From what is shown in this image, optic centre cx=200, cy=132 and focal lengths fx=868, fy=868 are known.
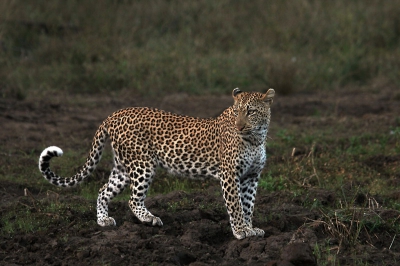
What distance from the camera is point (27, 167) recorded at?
1145 cm

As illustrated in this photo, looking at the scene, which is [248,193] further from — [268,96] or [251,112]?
[268,96]

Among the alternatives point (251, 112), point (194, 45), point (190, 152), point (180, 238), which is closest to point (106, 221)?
point (180, 238)

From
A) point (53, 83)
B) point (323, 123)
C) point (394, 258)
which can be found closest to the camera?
point (394, 258)

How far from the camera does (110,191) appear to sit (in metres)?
8.83

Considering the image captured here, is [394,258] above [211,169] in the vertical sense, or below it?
below

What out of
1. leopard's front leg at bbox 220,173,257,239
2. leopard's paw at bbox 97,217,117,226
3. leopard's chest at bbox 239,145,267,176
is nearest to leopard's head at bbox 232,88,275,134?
leopard's chest at bbox 239,145,267,176

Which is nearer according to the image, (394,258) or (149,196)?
(394,258)

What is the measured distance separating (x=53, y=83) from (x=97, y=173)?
6079 millimetres

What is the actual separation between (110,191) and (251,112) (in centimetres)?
177

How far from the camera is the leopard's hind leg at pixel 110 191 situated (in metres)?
8.64

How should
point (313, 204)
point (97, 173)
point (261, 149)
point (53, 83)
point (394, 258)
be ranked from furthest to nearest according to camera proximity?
point (53, 83), point (97, 173), point (313, 204), point (261, 149), point (394, 258)

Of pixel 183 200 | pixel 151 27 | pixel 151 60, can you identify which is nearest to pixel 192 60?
pixel 151 60

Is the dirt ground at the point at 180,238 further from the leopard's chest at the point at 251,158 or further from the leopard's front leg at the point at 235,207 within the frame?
the leopard's chest at the point at 251,158

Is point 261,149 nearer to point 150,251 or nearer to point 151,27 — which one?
point 150,251
